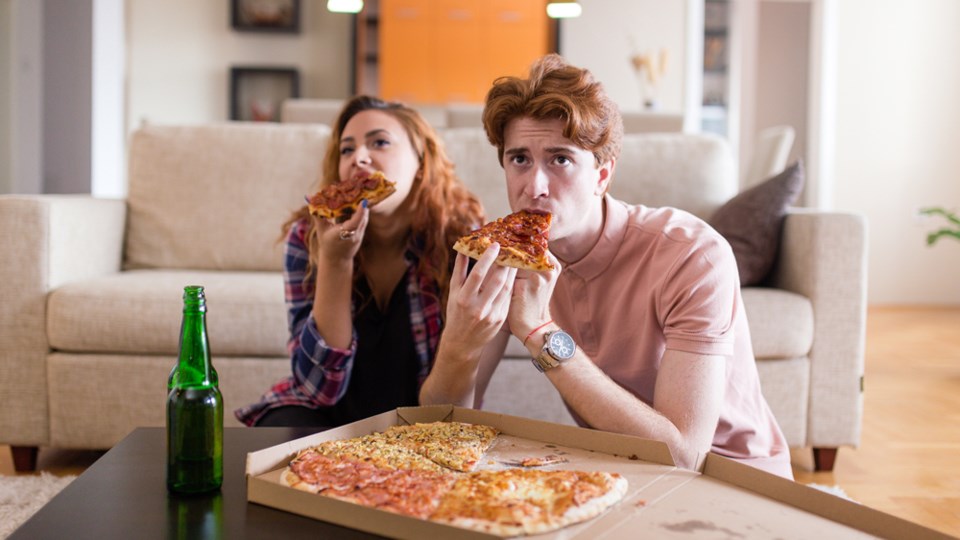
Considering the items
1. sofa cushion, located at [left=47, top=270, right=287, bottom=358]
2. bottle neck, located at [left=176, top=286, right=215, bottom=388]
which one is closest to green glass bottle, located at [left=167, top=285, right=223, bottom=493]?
bottle neck, located at [left=176, top=286, right=215, bottom=388]

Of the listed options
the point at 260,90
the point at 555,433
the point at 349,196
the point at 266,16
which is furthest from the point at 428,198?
the point at 266,16

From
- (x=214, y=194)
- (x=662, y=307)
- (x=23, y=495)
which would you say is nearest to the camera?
(x=662, y=307)

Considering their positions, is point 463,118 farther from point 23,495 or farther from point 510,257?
point 510,257

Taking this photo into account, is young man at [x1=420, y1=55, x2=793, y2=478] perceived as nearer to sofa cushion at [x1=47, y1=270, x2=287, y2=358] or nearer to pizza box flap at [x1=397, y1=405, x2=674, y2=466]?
pizza box flap at [x1=397, y1=405, x2=674, y2=466]

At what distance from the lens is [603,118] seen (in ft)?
4.73

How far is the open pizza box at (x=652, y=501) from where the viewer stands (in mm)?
904

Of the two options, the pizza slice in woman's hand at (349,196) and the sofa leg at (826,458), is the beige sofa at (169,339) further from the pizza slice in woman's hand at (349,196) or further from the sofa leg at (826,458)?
the pizza slice in woman's hand at (349,196)

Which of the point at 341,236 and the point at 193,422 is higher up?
the point at 341,236

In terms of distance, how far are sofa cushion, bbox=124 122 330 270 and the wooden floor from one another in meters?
0.87

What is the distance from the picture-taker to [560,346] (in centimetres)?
134

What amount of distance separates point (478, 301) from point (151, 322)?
5.26 feet

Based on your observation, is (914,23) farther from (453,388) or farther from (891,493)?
(453,388)

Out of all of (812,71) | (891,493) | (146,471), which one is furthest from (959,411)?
(812,71)

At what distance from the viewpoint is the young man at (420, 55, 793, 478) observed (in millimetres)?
1332
